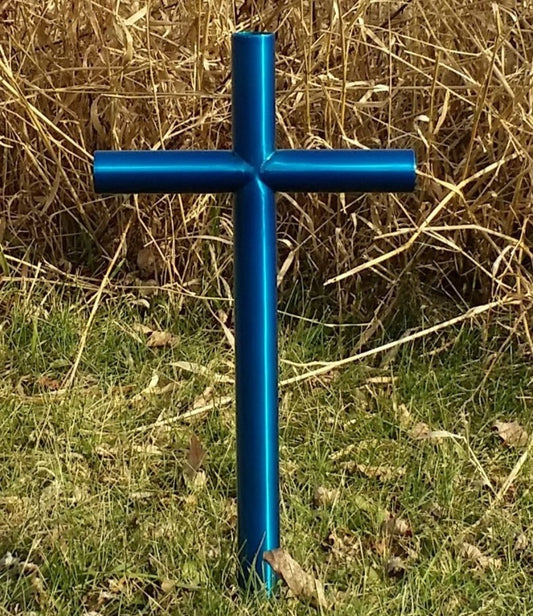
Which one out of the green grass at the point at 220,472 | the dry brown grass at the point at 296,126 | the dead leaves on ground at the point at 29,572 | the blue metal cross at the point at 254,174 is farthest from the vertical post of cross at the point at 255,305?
the dry brown grass at the point at 296,126

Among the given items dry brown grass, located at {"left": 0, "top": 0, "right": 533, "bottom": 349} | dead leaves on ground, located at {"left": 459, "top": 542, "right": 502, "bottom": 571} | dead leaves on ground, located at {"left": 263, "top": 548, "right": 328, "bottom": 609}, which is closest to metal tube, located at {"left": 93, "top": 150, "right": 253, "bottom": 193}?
dead leaves on ground, located at {"left": 263, "top": 548, "right": 328, "bottom": 609}

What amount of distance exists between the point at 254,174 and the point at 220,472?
2.50 feet

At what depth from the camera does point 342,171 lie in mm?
1488

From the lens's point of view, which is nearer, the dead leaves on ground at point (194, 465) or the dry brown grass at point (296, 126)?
the dead leaves on ground at point (194, 465)

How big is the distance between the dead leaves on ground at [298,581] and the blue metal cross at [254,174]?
289 mm

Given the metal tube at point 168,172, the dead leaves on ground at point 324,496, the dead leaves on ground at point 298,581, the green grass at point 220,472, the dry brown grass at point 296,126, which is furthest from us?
the dry brown grass at point 296,126

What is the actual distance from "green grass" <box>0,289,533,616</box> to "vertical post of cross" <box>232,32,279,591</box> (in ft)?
0.50

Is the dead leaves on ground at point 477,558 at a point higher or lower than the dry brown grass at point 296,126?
lower

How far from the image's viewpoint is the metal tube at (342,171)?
1.49 meters

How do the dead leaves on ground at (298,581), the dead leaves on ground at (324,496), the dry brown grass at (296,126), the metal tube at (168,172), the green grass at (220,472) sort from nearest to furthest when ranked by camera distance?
the metal tube at (168,172), the dead leaves on ground at (298,581), the green grass at (220,472), the dead leaves on ground at (324,496), the dry brown grass at (296,126)

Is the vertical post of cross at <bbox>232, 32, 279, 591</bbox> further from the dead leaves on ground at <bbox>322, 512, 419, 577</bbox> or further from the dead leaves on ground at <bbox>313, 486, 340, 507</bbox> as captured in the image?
the dead leaves on ground at <bbox>313, 486, 340, 507</bbox>

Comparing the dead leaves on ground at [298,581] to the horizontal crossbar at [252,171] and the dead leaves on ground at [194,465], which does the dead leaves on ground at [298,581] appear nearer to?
the dead leaves on ground at [194,465]

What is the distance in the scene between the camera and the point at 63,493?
2.00m

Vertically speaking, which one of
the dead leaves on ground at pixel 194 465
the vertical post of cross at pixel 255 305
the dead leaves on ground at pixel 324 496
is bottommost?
the dead leaves on ground at pixel 324 496
